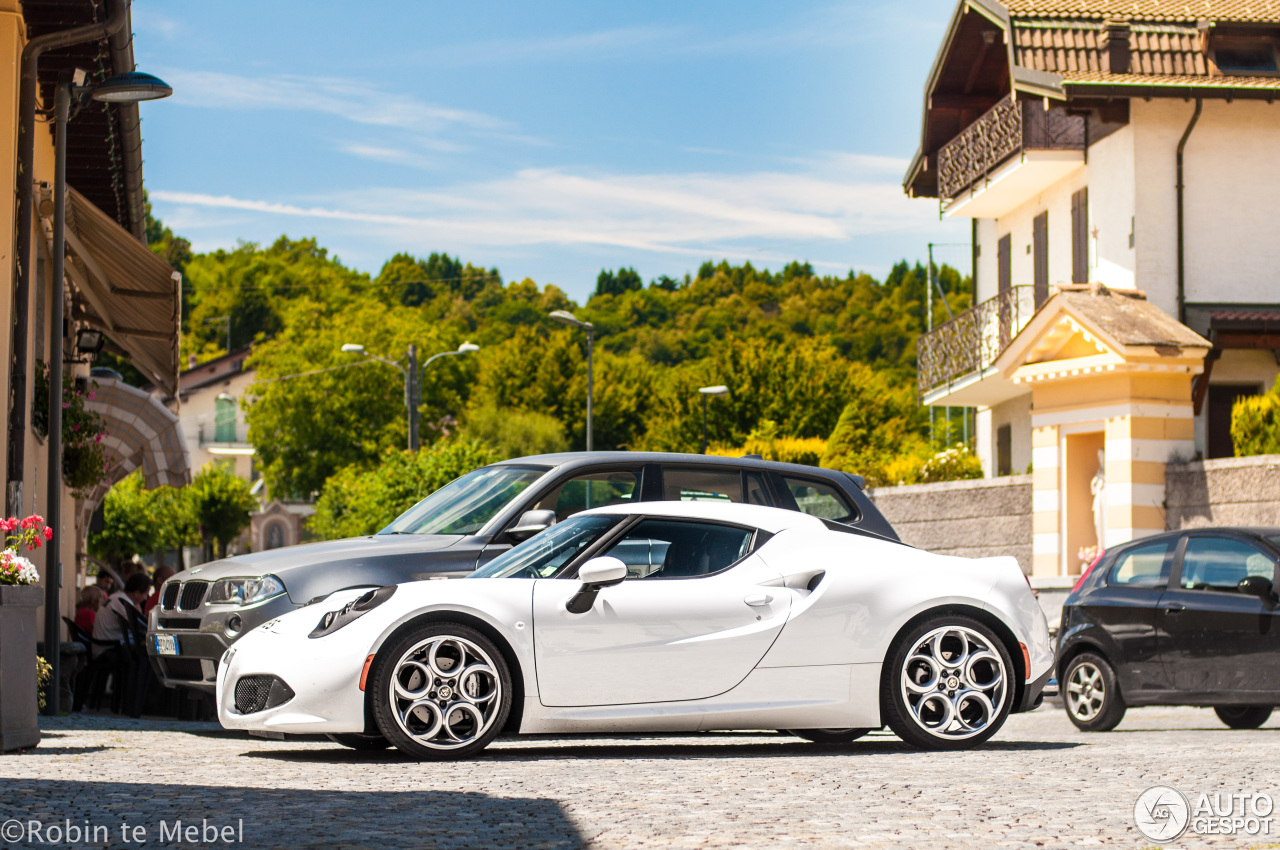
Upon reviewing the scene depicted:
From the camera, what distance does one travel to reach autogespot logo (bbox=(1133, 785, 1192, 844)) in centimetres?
544

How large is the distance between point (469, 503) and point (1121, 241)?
1778 centimetres

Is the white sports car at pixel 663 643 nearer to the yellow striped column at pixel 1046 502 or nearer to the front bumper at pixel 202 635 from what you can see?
the front bumper at pixel 202 635

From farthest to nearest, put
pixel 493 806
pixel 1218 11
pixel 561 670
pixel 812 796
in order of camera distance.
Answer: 1. pixel 1218 11
2. pixel 561 670
3. pixel 812 796
4. pixel 493 806

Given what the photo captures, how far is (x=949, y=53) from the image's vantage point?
32.9 m

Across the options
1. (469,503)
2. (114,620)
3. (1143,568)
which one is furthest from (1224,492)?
(114,620)

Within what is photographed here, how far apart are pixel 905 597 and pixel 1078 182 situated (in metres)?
21.2

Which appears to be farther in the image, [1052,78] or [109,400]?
[1052,78]

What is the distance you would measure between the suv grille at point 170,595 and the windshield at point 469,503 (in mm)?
1518

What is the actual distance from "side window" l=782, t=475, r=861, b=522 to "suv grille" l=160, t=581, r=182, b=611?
4287 millimetres

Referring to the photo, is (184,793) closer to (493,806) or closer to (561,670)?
(493,806)

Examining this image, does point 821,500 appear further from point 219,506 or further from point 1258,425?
point 219,506

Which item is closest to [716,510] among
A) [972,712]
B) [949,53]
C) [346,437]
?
[972,712]

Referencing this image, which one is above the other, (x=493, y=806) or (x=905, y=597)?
(x=905, y=597)

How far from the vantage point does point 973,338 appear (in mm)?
30859
